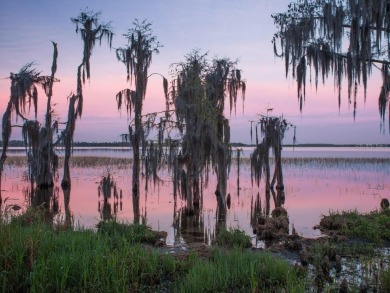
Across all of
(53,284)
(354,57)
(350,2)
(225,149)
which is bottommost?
(53,284)

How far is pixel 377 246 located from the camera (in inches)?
369

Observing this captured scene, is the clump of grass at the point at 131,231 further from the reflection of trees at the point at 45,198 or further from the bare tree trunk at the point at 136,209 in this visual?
the reflection of trees at the point at 45,198

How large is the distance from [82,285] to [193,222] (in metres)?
8.61

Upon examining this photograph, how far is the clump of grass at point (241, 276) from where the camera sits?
217 inches

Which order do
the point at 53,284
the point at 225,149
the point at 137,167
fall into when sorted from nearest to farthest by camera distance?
the point at 53,284 < the point at 225,149 < the point at 137,167

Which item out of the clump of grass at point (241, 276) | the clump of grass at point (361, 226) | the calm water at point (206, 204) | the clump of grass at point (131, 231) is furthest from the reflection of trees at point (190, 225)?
the clump of grass at point (241, 276)

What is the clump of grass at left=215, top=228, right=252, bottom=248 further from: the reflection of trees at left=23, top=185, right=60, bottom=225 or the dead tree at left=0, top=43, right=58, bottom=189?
the dead tree at left=0, top=43, right=58, bottom=189

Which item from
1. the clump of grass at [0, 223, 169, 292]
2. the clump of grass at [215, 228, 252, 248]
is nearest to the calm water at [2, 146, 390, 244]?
the clump of grass at [215, 228, 252, 248]

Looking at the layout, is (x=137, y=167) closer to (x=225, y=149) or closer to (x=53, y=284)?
(x=225, y=149)

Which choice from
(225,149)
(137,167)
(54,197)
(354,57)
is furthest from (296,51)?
(54,197)

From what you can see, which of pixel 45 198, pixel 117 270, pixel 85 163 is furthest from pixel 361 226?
pixel 85 163

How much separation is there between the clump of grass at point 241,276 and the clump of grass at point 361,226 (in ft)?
14.3

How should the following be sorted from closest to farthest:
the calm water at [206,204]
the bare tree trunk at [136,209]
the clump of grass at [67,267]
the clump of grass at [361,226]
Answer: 1. the clump of grass at [67,267]
2. the clump of grass at [361,226]
3. the calm water at [206,204]
4. the bare tree trunk at [136,209]

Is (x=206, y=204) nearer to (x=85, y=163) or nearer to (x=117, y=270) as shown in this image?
(x=117, y=270)
